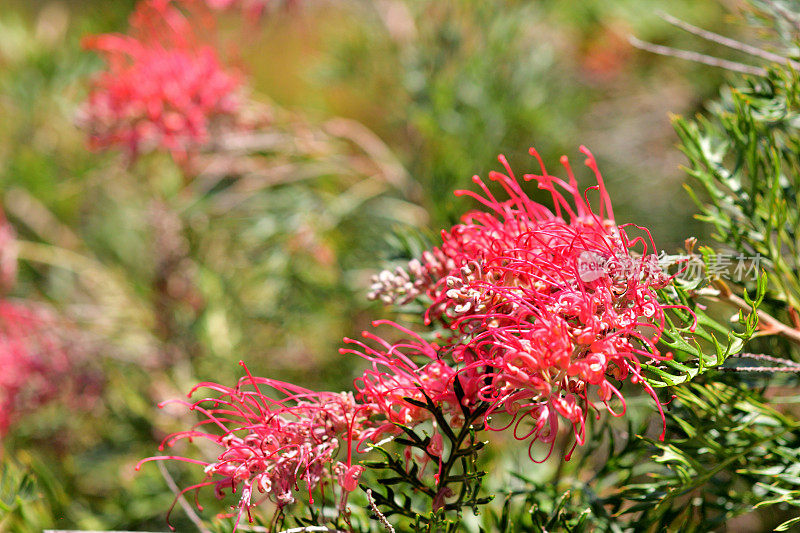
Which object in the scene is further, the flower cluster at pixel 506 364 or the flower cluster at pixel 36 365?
the flower cluster at pixel 36 365

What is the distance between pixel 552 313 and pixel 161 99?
67 centimetres

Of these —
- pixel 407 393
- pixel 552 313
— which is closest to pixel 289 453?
pixel 407 393

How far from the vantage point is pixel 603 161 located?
52.9 inches

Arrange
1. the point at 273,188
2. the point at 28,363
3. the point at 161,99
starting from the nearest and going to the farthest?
the point at 161,99 → the point at 28,363 → the point at 273,188

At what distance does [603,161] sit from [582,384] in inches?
42.1

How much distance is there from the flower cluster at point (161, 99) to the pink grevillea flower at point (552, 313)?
54cm

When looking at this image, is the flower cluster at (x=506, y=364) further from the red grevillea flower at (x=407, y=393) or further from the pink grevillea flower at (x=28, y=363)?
the pink grevillea flower at (x=28, y=363)

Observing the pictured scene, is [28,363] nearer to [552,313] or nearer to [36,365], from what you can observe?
[36,365]

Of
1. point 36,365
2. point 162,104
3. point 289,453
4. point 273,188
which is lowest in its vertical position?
point 36,365

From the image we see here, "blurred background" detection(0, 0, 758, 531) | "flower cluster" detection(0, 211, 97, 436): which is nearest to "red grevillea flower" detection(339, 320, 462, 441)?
"blurred background" detection(0, 0, 758, 531)

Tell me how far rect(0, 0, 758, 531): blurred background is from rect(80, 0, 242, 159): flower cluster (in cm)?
4

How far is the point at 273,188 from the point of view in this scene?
3.70 feet

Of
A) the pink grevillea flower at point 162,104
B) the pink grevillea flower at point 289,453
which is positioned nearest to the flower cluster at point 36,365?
the pink grevillea flower at point 162,104

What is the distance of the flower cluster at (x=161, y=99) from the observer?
0.84 metres
